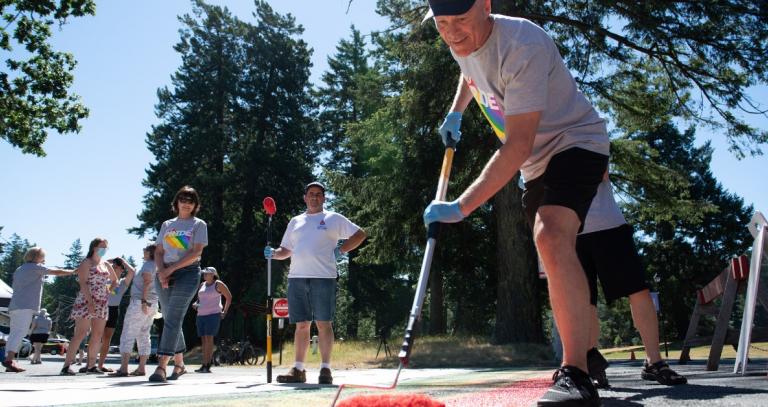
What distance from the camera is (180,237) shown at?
263 inches

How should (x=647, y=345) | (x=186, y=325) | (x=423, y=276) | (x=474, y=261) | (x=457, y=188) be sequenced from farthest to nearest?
(x=186, y=325) < (x=474, y=261) < (x=457, y=188) < (x=647, y=345) < (x=423, y=276)

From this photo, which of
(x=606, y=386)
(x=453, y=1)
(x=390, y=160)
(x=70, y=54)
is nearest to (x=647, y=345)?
(x=606, y=386)

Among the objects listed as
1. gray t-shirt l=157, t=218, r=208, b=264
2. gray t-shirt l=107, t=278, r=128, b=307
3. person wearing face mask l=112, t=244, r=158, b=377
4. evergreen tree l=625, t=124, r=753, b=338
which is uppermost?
evergreen tree l=625, t=124, r=753, b=338

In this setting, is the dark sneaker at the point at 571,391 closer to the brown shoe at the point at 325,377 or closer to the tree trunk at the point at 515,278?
the brown shoe at the point at 325,377

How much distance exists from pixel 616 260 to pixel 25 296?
8760 mm

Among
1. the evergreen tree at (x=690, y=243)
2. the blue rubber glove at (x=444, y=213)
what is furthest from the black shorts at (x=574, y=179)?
the evergreen tree at (x=690, y=243)

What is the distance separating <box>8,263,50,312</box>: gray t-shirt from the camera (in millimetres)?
9547

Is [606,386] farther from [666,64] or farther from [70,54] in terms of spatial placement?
[70,54]

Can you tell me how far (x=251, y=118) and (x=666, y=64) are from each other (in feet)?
94.3

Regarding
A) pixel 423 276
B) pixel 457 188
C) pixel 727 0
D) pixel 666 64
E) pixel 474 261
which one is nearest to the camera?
pixel 423 276

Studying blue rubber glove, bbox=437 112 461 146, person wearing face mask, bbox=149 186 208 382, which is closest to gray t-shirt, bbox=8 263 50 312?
person wearing face mask, bbox=149 186 208 382

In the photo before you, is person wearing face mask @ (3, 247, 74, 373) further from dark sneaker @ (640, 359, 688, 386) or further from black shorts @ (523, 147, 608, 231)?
black shorts @ (523, 147, 608, 231)

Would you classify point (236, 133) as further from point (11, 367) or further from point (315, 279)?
point (315, 279)

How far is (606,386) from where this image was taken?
394 cm
